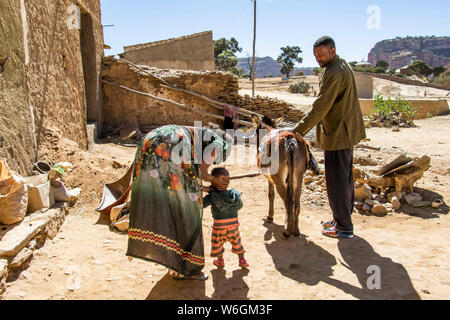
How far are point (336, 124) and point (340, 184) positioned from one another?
0.66 m

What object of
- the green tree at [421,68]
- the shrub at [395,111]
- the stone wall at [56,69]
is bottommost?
the shrub at [395,111]

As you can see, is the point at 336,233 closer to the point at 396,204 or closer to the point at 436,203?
the point at 396,204

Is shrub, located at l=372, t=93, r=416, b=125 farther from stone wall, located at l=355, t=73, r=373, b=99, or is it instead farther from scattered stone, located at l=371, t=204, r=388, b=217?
scattered stone, located at l=371, t=204, r=388, b=217

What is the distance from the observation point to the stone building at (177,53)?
12637 millimetres

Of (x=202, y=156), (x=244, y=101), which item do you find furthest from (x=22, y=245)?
(x=244, y=101)

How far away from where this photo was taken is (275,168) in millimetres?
3418

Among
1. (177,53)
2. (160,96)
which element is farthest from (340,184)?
(177,53)

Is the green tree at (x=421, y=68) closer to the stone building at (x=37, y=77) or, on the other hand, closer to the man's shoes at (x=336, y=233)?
the stone building at (x=37, y=77)

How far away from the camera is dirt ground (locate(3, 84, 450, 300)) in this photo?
8.14 ft

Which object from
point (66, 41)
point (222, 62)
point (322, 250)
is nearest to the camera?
point (322, 250)

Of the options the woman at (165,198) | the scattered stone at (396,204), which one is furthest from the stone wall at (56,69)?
the scattered stone at (396,204)

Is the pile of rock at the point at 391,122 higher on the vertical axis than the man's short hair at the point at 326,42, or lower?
lower
